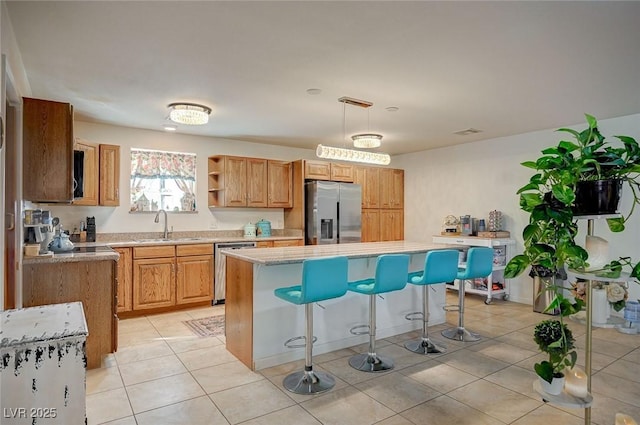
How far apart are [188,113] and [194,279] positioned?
7.35 ft

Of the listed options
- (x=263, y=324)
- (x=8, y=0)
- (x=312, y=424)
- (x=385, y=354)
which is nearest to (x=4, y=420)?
(x=312, y=424)

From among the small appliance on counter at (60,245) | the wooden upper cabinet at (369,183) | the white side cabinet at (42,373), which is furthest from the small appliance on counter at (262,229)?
the white side cabinet at (42,373)

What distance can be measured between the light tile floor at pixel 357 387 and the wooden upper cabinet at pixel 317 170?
3082 mm

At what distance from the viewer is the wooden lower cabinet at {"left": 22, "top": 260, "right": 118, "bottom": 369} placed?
9.39ft

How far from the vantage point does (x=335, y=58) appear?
2793mm

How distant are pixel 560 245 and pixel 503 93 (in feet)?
8.29

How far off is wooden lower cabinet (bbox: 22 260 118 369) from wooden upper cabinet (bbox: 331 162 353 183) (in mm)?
3921

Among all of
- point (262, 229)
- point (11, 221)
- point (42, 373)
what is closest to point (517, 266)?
point (42, 373)

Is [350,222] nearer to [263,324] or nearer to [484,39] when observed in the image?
[263,324]

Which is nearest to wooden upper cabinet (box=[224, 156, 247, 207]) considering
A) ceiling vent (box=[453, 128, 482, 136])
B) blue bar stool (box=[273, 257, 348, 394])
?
blue bar stool (box=[273, 257, 348, 394])

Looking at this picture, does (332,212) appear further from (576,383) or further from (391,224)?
(576,383)

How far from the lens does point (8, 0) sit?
206 cm

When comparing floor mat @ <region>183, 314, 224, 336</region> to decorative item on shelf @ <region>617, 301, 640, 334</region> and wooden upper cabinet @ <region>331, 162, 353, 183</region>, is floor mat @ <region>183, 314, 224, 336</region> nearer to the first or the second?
wooden upper cabinet @ <region>331, 162, 353, 183</region>

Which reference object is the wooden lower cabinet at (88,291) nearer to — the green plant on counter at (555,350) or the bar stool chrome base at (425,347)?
the bar stool chrome base at (425,347)
